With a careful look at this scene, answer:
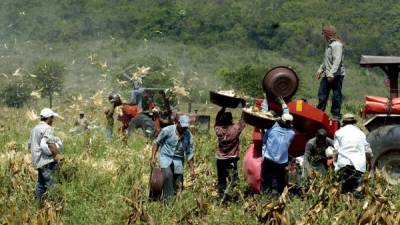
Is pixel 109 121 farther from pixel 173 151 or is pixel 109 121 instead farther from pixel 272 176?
pixel 272 176

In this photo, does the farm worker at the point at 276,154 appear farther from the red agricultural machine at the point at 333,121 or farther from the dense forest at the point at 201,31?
the dense forest at the point at 201,31

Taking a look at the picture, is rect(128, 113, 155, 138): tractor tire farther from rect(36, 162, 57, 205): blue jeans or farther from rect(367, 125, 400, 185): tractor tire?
rect(367, 125, 400, 185): tractor tire

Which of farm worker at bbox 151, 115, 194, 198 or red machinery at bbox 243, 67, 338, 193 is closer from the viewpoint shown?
farm worker at bbox 151, 115, 194, 198

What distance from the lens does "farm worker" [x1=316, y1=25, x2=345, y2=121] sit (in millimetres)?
8602

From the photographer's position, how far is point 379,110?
8.62 meters

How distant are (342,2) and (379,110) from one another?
8882cm

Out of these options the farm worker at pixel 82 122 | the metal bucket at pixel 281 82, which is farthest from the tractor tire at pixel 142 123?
the metal bucket at pixel 281 82

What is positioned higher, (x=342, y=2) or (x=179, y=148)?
(x=342, y=2)

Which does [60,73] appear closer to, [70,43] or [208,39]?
[70,43]

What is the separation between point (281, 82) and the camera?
329 inches

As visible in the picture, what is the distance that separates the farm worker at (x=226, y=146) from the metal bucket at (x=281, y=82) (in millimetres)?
606

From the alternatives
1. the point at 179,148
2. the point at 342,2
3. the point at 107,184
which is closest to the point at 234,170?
the point at 179,148

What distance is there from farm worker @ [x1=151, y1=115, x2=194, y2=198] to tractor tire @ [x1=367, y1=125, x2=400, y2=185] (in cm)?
244

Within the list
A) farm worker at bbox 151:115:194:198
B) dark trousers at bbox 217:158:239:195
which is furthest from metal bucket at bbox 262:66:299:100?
farm worker at bbox 151:115:194:198
